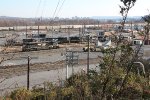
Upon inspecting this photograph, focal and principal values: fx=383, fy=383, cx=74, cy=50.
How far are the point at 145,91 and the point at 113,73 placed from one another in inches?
211

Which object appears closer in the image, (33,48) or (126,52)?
(126,52)

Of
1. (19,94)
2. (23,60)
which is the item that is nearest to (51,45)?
(23,60)

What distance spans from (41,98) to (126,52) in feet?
21.6

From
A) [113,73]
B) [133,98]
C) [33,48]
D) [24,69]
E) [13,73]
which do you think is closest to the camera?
[113,73]

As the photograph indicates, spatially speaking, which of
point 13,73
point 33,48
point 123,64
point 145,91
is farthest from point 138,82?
point 33,48

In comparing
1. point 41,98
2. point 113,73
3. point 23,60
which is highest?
point 113,73

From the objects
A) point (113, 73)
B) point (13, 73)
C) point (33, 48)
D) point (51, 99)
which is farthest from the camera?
point (33, 48)

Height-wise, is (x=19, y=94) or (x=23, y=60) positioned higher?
(x=19, y=94)

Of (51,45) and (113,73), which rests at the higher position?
(113,73)

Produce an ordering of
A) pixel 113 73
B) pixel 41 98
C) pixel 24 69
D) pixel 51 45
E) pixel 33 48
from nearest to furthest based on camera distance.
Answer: pixel 113 73
pixel 41 98
pixel 24 69
pixel 33 48
pixel 51 45

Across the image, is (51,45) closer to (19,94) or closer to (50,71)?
(50,71)

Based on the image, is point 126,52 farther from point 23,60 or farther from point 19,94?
point 23,60

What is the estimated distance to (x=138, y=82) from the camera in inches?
405

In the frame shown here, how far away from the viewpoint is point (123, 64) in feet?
13.0
